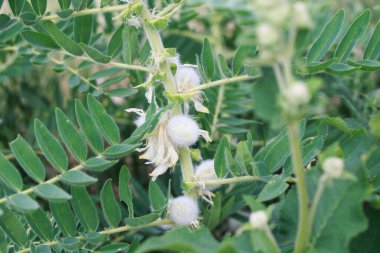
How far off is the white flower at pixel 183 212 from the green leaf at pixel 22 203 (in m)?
0.15

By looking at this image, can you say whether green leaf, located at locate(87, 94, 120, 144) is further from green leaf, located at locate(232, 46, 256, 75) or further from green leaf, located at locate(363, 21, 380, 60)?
green leaf, located at locate(363, 21, 380, 60)

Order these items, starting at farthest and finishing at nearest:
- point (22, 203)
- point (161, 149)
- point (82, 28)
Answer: point (82, 28)
point (161, 149)
point (22, 203)

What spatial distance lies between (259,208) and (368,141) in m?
0.12

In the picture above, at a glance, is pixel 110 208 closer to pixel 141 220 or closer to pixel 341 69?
pixel 141 220

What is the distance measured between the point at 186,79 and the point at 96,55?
0.11 m

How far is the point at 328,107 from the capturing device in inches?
46.0

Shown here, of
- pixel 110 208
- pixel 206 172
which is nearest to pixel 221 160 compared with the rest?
pixel 206 172

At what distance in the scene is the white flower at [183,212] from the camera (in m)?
0.66

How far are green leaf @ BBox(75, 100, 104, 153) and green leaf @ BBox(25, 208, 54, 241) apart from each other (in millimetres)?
86

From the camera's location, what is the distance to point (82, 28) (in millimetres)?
781

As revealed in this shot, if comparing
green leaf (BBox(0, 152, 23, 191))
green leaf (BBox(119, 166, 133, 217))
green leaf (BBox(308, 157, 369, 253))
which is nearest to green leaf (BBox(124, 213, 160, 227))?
green leaf (BBox(119, 166, 133, 217))

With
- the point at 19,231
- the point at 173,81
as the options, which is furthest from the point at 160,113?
the point at 19,231

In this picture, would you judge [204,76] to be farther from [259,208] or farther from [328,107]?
[328,107]

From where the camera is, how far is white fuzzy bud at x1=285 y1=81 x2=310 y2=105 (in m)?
0.39
